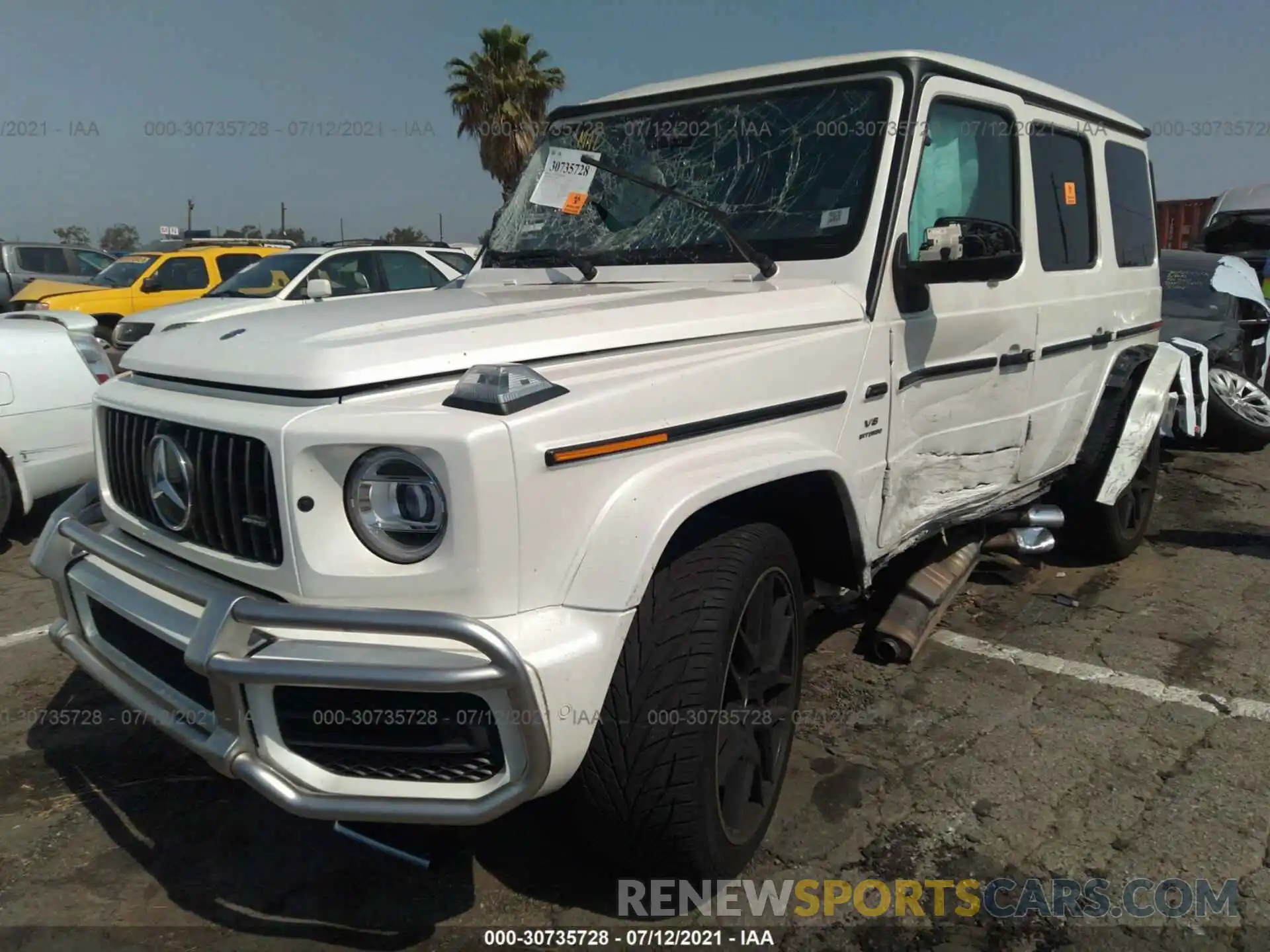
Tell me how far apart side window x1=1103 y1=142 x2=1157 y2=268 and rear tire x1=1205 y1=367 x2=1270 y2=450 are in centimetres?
221

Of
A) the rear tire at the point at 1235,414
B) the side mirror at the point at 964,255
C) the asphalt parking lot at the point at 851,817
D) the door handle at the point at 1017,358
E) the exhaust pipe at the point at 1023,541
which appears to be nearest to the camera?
the asphalt parking lot at the point at 851,817

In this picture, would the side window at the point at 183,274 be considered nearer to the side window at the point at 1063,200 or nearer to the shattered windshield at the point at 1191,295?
the shattered windshield at the point at 1191,295

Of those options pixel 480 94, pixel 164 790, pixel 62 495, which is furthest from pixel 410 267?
pixel 480 94

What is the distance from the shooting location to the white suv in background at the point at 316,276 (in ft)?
31.4

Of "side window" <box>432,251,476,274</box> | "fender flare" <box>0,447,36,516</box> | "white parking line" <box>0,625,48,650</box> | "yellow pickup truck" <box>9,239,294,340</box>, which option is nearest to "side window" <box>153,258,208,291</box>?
"yellow pickup truck" <box>9,239,294,340</box>

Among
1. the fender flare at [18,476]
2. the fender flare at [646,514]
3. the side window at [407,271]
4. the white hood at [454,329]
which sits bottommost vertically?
the fender flare at [18,476]

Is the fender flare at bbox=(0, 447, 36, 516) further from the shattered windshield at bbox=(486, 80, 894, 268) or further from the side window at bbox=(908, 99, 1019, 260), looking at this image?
the side window at bbox=(908, 99, 1019, 260)

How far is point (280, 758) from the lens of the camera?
1.91m

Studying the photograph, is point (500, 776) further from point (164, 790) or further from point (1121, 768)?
point (1121, 768)

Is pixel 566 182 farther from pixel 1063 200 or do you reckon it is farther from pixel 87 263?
pixel 87 263

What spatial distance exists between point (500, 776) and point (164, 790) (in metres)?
1.57

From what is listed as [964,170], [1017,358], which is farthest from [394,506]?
[1017,358]

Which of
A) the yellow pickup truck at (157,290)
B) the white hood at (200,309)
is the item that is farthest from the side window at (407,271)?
the yellow pickup truck at (157,290)

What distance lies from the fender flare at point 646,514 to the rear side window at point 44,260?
16.6 metres
